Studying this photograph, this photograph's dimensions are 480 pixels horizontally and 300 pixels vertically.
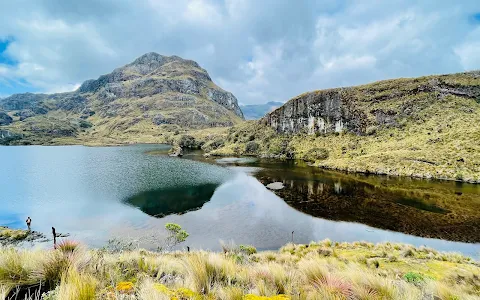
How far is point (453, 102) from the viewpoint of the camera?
232 feet

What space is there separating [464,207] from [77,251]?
43120 millimetres

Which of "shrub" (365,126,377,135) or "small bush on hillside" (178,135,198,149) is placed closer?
"shrub" (365,126,377,135)

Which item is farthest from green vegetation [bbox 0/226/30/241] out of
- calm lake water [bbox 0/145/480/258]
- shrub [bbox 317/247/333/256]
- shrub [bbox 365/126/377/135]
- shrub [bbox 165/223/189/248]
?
shrub [bbox 365/126/377/135]

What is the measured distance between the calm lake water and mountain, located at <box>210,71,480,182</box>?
1113cm

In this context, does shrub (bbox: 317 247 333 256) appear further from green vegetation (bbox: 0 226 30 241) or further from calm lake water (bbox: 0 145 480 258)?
green vegetation (bbox: 0 226 30 241)

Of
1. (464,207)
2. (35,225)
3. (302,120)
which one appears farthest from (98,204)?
(302,120)

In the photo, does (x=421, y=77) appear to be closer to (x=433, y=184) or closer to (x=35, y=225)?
(x=433, y=184)

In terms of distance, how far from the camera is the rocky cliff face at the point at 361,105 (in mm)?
76188

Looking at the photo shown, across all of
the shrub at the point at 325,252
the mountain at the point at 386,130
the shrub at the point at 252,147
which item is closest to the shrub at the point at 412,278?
the shrub at the point at 325,252

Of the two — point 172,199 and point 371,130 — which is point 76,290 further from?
point 371,130

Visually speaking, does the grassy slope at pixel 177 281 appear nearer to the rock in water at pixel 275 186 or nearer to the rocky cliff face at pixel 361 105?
the rock in water at pixel 275 186

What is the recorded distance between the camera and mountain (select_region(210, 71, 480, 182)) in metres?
53.2

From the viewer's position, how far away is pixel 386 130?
7719 centimetres

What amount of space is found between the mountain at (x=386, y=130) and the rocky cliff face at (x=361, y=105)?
0.73 feet
